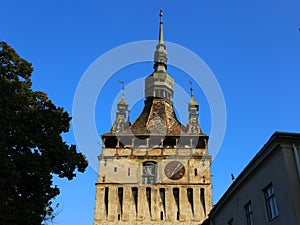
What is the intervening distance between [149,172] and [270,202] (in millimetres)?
21680

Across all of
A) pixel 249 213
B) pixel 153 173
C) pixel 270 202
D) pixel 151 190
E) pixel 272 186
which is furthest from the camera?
pixel 153 173

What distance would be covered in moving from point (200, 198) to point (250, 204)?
18.5 metres

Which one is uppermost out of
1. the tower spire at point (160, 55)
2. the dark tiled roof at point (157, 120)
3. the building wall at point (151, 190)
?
the tower spire at point (160, 55)

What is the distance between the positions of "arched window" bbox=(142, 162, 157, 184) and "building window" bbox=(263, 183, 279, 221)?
20.9 meters

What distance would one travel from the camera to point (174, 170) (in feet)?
111

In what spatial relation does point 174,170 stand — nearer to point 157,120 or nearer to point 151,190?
point 151,190

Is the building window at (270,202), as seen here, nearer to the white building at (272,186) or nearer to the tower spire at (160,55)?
the white building at (272,186)

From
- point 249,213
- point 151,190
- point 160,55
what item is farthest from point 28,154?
point 160,55

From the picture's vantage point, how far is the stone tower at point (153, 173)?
31609 millimetres

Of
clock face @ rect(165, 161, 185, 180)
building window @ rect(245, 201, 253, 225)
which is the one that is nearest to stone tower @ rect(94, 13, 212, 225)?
clock face @ rect(165, 161, 185, 180)

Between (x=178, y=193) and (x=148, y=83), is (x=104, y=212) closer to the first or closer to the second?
(x=178, y=193)

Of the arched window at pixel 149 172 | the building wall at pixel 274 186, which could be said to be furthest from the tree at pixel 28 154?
the arched window at pixel 149 172

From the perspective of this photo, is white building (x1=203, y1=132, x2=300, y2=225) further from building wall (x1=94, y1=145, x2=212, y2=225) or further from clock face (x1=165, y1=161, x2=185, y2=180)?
clock face (x1=165, y1=161, x2=185, y2=180)

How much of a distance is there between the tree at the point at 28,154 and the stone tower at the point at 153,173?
1789 centimetres
